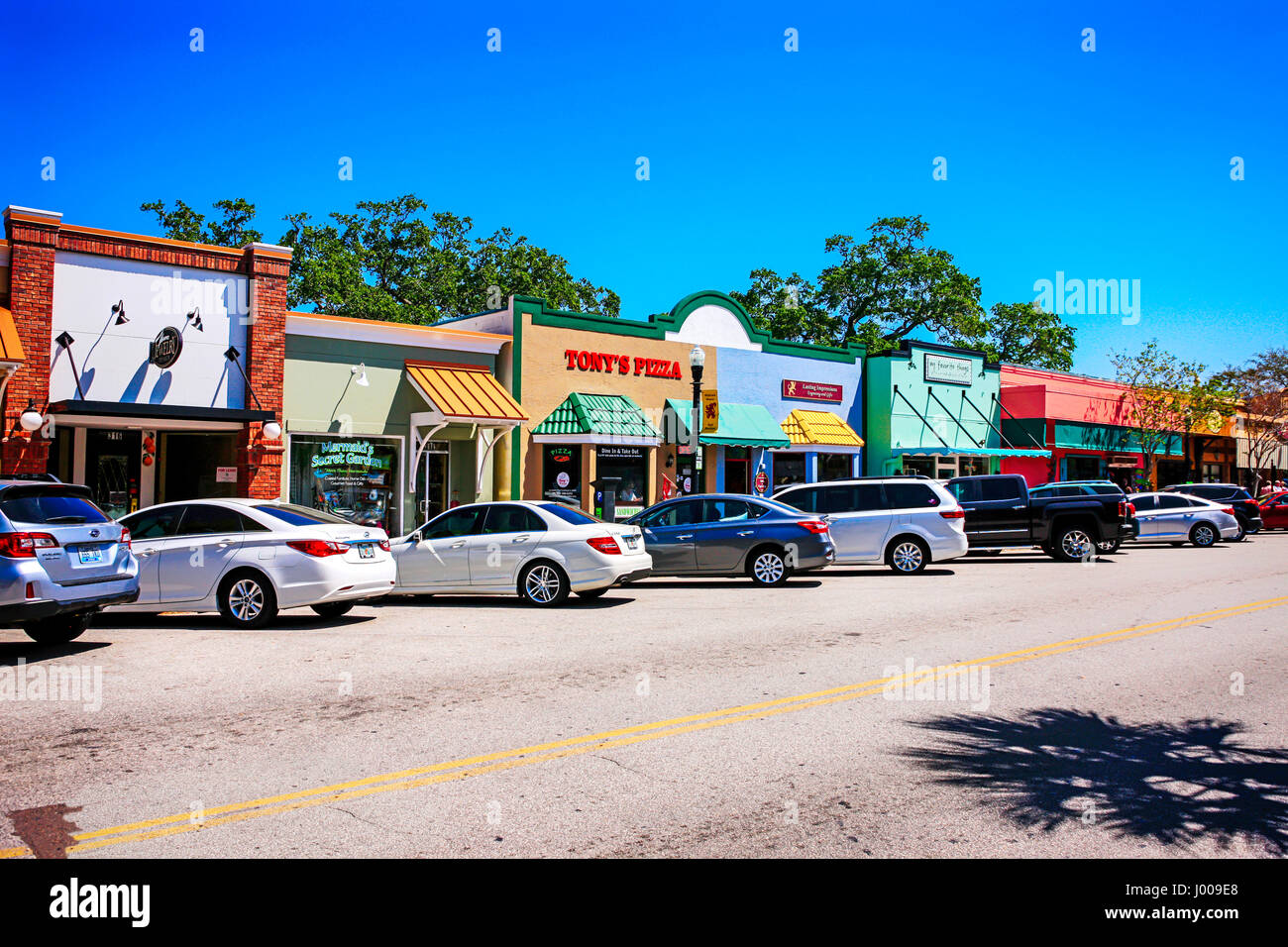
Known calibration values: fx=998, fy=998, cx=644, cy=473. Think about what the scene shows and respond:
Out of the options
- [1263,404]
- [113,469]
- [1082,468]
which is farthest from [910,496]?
[1263,404]

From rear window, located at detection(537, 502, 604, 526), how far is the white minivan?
226 inches

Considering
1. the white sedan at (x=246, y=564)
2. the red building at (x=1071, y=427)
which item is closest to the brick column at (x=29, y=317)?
the white sedan at (x=246, y=564)

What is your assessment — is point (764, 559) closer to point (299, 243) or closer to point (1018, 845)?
point (1018, 845)

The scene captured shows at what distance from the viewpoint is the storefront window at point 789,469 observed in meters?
30.6

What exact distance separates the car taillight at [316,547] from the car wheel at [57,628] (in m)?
2.20

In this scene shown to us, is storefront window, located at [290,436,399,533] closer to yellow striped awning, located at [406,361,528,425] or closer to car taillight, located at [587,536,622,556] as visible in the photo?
yellow striped awning, located at [406,361,528,425]

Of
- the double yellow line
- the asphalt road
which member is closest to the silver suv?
the asphalt road

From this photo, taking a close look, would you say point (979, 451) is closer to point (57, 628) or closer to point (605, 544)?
point (605, 544)

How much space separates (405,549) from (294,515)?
2.28 metres

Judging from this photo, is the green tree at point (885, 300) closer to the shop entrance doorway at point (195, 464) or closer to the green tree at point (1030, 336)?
the green tree at point (1030, 336)

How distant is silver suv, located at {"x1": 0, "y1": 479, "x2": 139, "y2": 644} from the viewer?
8797 mm

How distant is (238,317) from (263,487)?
3467mm
